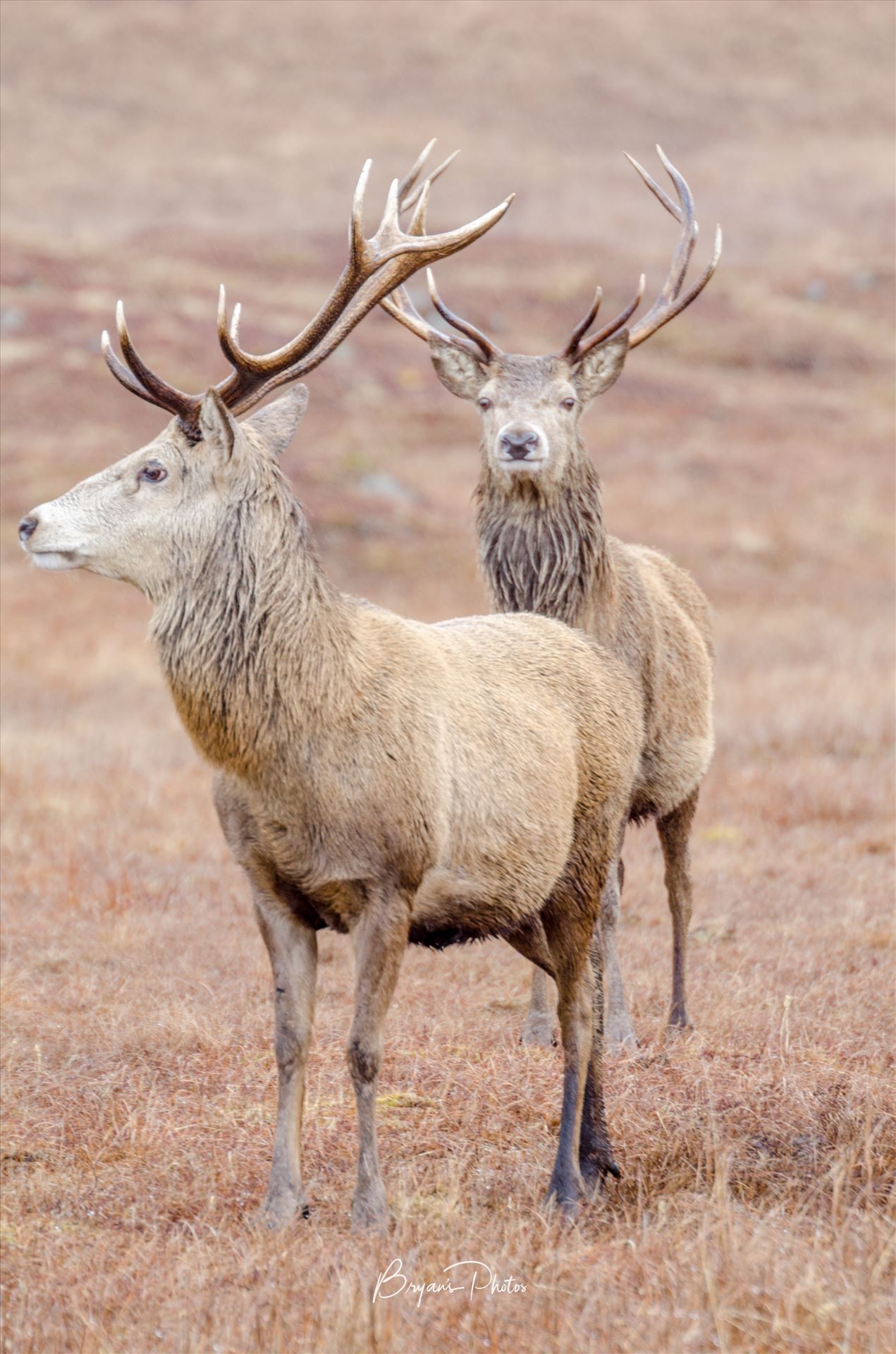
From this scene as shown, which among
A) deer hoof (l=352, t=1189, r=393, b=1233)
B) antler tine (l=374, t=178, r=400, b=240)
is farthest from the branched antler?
deer hoof (l=352, t=1189, r=393, b=1233)

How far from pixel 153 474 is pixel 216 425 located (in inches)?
10.4

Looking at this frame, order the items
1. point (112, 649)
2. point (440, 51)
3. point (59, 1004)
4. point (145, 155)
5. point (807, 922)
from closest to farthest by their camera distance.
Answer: point (59, 1004), point (807, 922), point (112, 649), point (145, 155), point (440, 51)

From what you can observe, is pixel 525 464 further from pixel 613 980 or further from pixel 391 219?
pixel 613 980

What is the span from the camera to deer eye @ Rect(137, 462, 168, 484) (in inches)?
190

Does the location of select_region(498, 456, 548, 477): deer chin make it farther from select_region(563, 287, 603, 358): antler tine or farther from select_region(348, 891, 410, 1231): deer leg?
select_region(348, 891, 410, 1231): deer leg

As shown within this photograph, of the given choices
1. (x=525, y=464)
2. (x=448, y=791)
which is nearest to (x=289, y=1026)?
(x=448, y=791)

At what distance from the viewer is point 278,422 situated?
525cm

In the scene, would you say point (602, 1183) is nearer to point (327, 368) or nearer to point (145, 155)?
point (327, 368)

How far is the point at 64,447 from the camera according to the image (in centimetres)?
2233

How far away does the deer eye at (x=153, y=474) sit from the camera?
4816 millimetres

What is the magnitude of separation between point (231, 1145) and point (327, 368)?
2520 cm

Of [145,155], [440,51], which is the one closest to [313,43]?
[440,51]

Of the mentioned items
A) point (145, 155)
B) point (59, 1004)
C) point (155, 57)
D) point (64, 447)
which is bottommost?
point (59, 1004)

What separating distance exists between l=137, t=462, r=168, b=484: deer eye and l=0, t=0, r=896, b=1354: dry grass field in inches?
86.6
